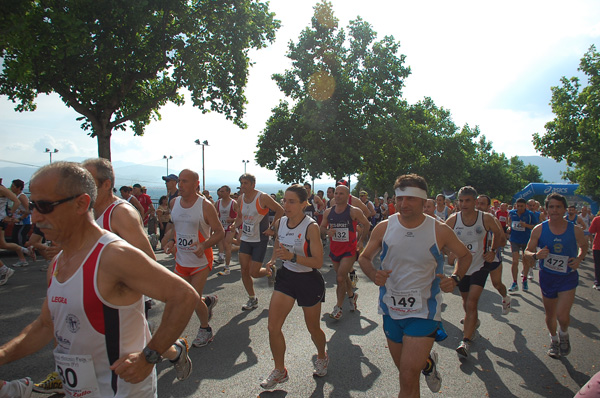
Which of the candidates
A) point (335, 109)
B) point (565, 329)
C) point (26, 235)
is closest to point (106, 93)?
point (26, 235)

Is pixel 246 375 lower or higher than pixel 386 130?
lower

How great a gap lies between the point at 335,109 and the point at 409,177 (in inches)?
856

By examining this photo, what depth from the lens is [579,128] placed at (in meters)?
25.0

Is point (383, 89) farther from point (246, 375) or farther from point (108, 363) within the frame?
point (108, 363)

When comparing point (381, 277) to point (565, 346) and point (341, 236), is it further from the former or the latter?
point (565, 346)

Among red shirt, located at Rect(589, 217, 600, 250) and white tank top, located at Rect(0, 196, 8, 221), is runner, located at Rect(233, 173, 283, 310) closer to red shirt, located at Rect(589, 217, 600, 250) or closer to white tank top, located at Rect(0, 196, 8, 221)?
white tank top, located at Rect(0, 196, 8, 221)

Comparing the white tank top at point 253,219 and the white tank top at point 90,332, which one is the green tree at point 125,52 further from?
the white tank top at point 90,332

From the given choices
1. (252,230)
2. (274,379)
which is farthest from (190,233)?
(274,379)

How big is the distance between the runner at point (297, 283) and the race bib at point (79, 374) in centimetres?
216

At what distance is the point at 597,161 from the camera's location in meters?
23.9

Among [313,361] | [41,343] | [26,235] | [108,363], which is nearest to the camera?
[108,363]

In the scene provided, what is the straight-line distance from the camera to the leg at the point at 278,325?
384cm

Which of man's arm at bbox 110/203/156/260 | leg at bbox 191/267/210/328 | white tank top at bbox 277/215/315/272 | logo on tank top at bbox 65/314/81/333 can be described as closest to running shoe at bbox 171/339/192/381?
logo on tank top at bbox 65/314/81/333

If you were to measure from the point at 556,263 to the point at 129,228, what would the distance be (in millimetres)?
5461
